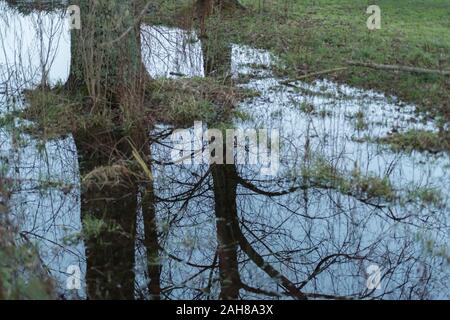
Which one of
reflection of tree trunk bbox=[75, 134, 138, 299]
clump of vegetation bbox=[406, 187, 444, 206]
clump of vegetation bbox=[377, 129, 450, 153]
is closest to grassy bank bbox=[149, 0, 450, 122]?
clump of vegetation bbox=[377, 129, 450, 153]

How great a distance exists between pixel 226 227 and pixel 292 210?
0.74 meters

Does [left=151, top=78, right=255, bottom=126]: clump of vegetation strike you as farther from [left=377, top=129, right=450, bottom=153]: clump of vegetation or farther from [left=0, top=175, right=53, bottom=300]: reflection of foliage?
[left=0, top=175, right=53, bottom=300]: reflection of foliage

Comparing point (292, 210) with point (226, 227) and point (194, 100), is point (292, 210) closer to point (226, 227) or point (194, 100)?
point (226, 227)

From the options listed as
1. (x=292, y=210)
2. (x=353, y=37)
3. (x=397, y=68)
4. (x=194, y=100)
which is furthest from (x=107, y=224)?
(x=353, y=37)

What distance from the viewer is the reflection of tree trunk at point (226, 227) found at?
462cm

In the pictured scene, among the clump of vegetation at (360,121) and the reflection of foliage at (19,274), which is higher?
the clump of vegetation at (360,121)

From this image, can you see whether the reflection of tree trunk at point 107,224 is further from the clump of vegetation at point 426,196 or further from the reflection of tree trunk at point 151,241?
the clump of vegetation at point 426,196

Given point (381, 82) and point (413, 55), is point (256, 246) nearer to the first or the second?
point (381, 82)

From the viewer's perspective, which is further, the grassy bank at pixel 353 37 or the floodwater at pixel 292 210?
the grassy bank at pixel 353 37

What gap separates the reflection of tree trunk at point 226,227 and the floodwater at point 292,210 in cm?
5

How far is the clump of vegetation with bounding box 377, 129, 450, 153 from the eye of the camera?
707 centimetres

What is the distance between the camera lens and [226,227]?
5531 mm

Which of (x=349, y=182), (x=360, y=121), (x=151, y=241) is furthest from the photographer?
(x=360, y=121)

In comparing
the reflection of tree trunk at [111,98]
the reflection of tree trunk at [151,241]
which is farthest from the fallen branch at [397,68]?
the reflection of tree trunk at [151,241]
